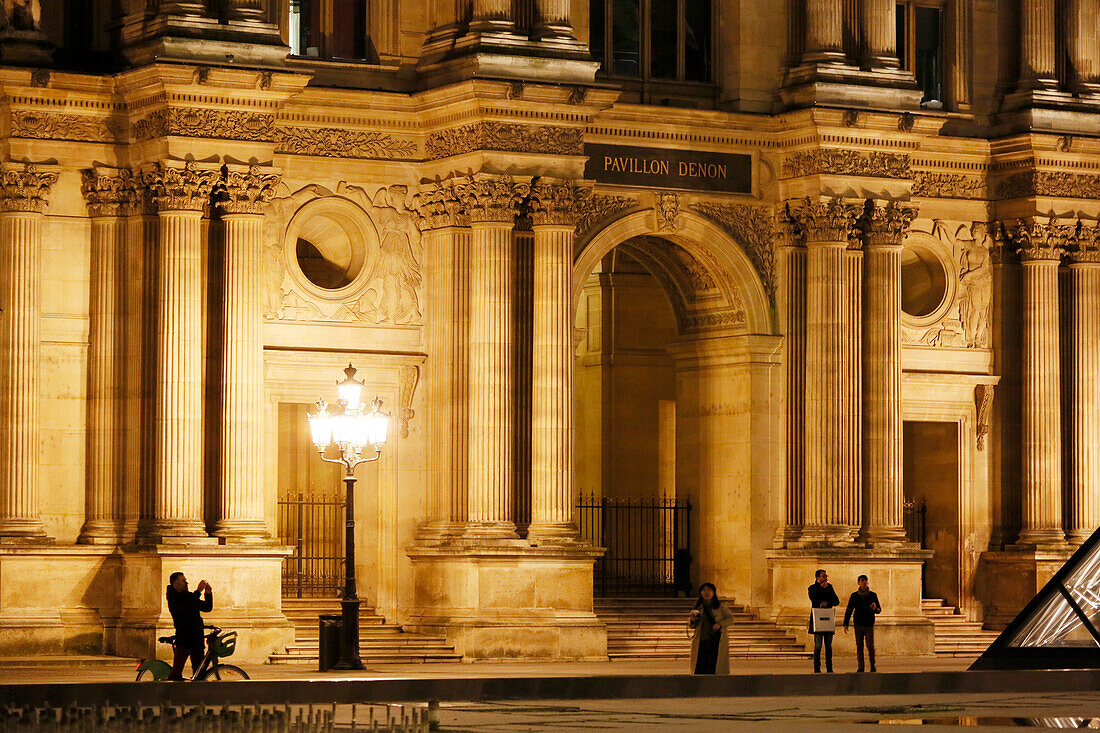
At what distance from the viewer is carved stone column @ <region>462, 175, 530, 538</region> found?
132 feet

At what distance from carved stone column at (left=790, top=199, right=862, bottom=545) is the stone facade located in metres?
0.06

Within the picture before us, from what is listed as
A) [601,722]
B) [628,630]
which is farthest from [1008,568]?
[601,722]

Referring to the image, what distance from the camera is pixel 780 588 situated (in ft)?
143

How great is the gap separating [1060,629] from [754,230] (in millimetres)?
12136

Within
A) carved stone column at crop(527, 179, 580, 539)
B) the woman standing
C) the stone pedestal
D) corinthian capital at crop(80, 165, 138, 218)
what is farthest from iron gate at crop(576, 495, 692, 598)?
the woman standing

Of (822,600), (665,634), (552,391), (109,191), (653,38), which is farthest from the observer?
(653,38)

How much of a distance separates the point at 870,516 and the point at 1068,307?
613 cm

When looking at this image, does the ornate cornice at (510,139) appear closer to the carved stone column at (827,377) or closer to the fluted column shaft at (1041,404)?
the carved stone column at (827,377)

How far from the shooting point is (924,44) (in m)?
46.6

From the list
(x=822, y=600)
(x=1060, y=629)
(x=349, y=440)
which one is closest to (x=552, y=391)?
(x=349, y=440)

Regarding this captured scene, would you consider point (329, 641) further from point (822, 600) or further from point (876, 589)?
point (876, 589)

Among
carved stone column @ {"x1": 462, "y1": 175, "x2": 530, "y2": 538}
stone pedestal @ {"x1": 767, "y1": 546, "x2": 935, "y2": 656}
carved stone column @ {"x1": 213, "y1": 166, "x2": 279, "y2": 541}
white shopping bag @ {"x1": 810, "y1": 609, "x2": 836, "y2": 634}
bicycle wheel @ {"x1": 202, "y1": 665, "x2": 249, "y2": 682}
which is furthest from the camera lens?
stone pedestal @ {"x1": 767, "y1": 546, "x2": 935, "y2": 656}

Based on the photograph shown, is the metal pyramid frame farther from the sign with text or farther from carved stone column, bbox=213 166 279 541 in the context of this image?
the sign with text

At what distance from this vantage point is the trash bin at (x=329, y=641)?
36156mm
